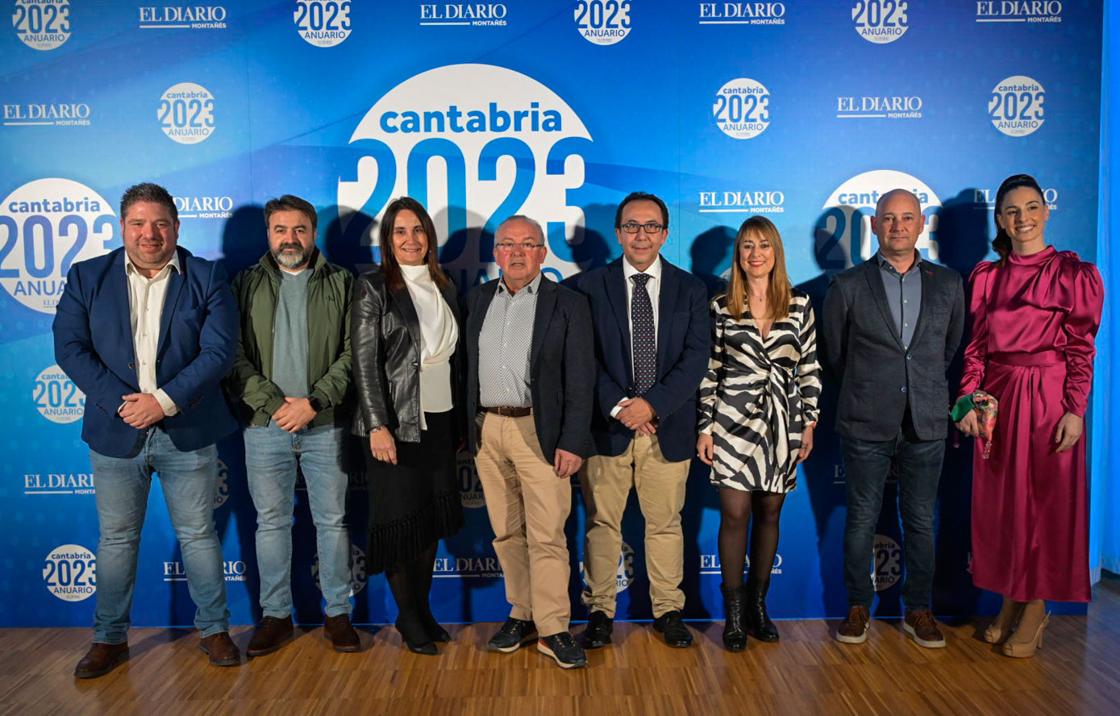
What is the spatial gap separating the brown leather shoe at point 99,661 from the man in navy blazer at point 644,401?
2.04 meters

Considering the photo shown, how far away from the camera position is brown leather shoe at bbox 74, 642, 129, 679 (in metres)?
3.22

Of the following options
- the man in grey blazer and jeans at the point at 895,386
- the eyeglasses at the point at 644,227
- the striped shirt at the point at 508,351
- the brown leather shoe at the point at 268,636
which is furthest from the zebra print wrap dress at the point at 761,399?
the brown leather shoe at the point at 268,636

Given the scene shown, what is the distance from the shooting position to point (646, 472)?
132 inches

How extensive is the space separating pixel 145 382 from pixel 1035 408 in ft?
12.3

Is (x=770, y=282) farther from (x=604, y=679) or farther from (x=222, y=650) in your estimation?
(x=222, y=650)

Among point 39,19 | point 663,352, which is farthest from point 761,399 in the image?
point 39,19

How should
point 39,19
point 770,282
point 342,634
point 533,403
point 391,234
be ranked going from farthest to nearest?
1. point 39,19
2. point 342,634
3. point 770,282
4. point 391,234
5. point 533,403

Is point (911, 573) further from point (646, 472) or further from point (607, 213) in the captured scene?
point (607, 213)

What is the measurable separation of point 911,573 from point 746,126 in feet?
7.26

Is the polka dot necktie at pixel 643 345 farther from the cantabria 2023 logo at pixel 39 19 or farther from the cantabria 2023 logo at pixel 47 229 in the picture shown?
the cantabria 2023 logo at pixel 39 19

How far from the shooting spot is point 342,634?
344 centimetres

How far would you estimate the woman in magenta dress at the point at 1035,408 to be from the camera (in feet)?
10.7

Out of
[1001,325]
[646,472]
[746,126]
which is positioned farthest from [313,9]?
[1001,325]

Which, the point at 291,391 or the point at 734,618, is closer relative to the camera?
the point at 291,391
